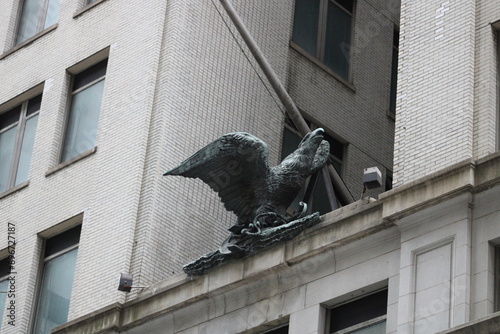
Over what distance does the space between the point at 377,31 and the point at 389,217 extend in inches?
552

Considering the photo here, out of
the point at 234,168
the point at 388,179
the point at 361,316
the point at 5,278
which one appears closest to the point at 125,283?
the point at 234,168

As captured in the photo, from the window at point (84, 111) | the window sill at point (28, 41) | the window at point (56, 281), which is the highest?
the window sill at point (28, 41)

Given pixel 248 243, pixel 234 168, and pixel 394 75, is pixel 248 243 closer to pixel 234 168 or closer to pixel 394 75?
pixel 234 168

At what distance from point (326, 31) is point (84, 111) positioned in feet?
21.8

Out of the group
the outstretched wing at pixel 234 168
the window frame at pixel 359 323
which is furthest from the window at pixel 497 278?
the outstretched wing at pixel 234 168

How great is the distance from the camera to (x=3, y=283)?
34.8 meters

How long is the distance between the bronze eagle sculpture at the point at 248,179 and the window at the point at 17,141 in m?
7.24

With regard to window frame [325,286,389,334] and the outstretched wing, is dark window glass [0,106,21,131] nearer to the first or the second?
the outstretched wing

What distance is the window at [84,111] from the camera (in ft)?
115

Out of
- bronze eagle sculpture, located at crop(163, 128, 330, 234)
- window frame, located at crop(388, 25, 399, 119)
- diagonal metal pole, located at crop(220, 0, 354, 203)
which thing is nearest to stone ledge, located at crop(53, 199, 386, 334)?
bronze eagle sculpture, located at crop(163, 128, 330, 234)

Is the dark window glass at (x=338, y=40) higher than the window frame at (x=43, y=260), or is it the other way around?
the dark window glass at (x=338, y=40)

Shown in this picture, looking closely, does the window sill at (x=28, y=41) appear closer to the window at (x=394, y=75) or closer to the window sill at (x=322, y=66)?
the window sill at (x=322, y=66)

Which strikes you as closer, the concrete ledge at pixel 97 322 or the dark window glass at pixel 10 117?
the concrete ledge at pixel 97 322

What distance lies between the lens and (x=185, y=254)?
3247 cm
